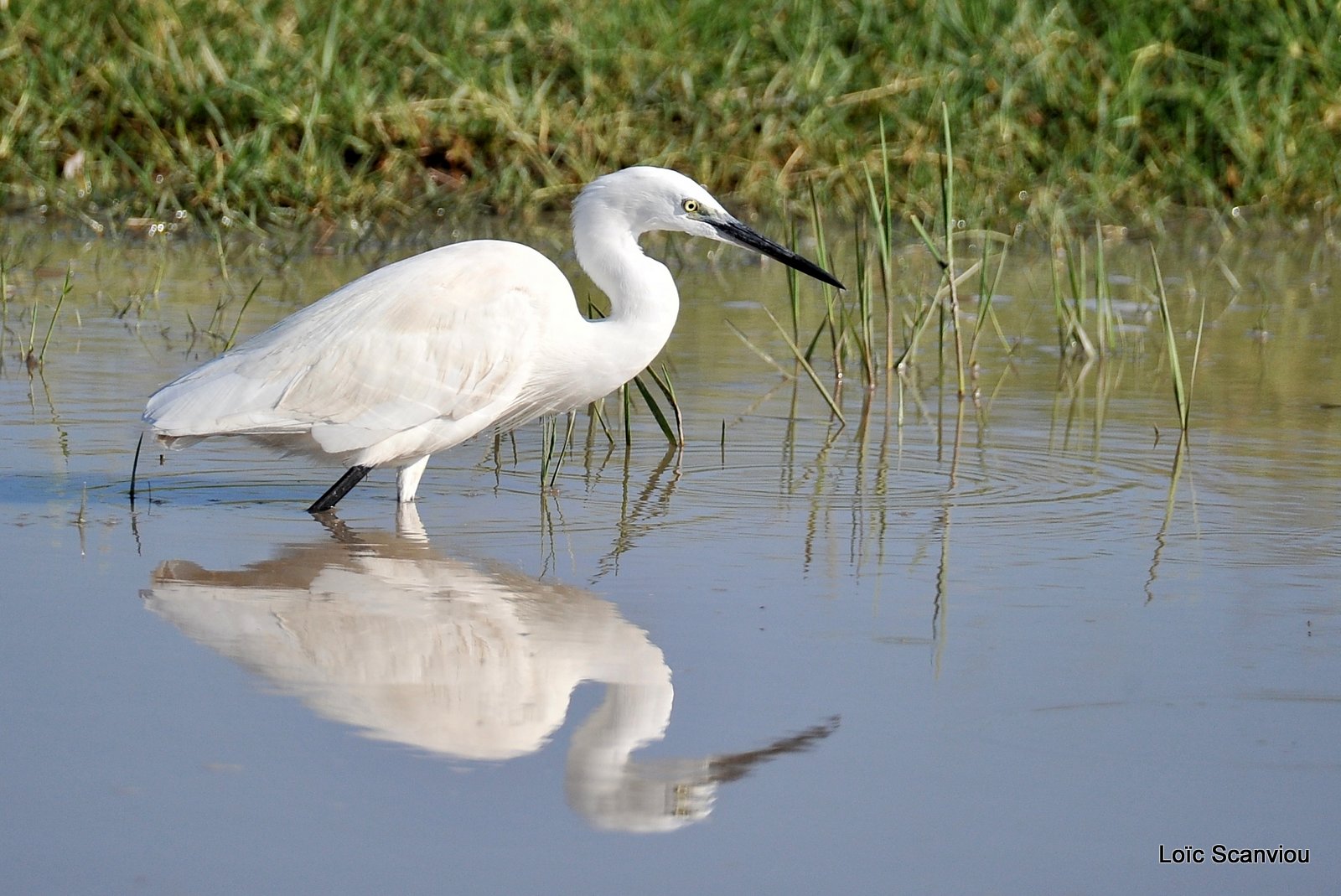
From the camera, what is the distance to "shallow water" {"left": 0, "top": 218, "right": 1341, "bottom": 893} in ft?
8.94

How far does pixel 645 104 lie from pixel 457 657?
8.03m

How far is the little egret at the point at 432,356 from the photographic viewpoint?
15.9 ft

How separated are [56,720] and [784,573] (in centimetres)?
164

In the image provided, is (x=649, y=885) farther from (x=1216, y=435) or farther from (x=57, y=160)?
(x=57, y=160)

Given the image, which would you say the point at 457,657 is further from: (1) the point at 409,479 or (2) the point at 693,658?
(1) the point at 409,479

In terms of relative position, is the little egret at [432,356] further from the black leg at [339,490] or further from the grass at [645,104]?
the grass at [645,104]

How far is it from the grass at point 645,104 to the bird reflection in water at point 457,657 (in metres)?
6.06

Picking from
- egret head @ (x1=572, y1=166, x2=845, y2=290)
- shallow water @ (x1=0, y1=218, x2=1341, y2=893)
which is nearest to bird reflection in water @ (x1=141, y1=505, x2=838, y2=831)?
shallow water @ (x1=0, y1=218, x2=1341, y2=893)

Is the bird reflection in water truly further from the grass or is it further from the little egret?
the grass

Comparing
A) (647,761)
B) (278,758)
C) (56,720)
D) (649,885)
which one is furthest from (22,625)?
(649,885)

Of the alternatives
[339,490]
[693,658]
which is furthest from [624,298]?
[693,658]

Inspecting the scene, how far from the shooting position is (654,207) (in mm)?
5164

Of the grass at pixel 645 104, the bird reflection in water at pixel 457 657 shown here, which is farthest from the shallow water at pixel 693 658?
the grass at pixel 645 104

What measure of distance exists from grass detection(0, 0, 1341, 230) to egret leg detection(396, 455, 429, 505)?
5252 millimetres
